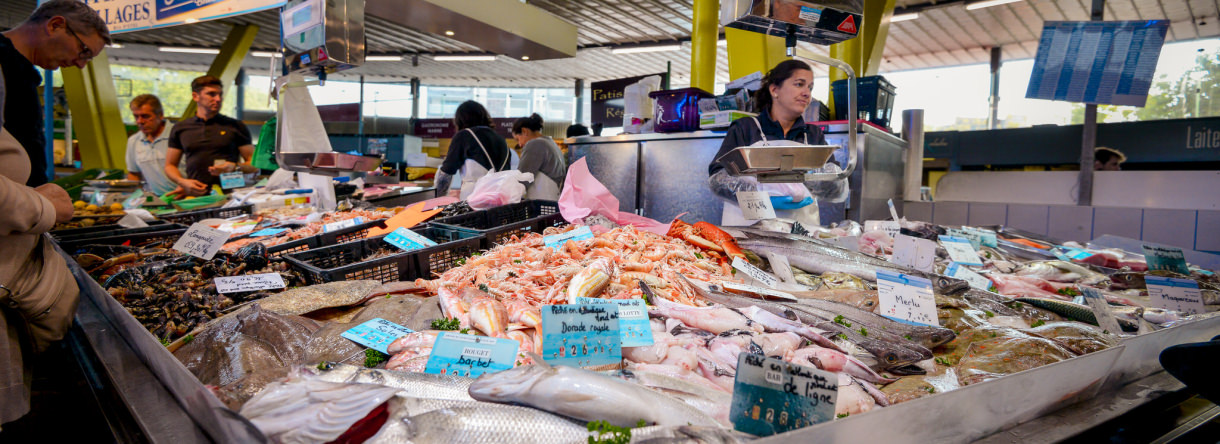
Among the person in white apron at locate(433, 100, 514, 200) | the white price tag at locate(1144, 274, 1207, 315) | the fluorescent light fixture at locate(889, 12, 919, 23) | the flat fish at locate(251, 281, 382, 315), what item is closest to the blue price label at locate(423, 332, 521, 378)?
the flat fish at locate(251, 281, 382, 315)

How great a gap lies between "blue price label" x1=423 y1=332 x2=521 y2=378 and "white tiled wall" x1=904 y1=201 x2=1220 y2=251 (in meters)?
6.25

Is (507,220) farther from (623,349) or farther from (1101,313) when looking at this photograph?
(1101,313)

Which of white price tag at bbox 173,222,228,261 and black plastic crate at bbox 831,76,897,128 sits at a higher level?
black plastic crate at bbox 831,76,897,128

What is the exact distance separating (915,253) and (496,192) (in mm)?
2697

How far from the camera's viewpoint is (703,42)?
23.1 ft

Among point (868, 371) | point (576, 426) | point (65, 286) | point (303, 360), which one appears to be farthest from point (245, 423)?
point (65, 286)

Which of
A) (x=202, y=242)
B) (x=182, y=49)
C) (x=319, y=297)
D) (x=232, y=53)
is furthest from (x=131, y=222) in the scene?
(x=182, y=49)

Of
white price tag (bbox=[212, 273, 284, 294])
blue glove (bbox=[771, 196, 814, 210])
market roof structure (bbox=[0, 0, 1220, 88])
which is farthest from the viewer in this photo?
market roof structure (bbox=[0, 0, 1220, 88])

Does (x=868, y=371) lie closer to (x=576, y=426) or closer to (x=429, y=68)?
(x=576, y=426)

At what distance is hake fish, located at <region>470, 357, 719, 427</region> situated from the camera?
3.55ft

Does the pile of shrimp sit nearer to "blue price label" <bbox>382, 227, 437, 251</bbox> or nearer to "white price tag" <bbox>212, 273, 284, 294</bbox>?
"blue price label" <bbox>382, 227, 437, 251</bbox>

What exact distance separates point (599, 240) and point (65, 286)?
2.04 meters

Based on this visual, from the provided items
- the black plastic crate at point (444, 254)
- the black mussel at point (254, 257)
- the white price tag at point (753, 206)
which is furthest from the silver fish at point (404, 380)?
the white price tag at point (753, 206)

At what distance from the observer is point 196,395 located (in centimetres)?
111
